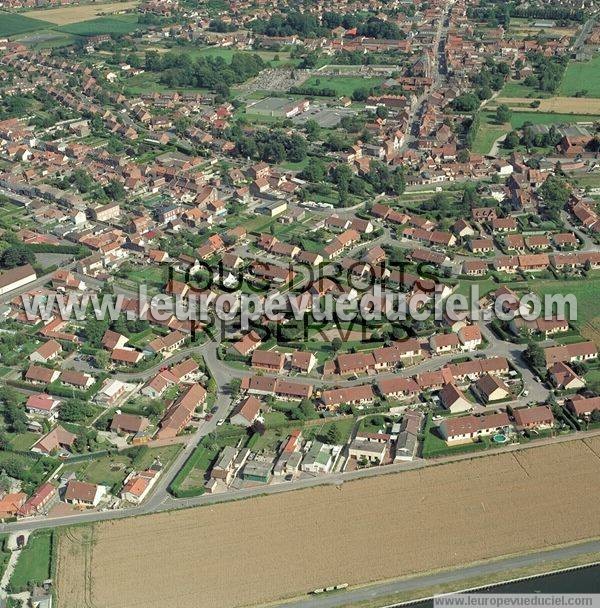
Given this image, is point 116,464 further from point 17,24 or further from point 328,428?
point 17,24

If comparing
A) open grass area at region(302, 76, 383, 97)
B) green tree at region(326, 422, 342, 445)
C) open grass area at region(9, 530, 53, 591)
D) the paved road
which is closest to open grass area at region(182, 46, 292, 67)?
open grass area at region(302, 76, 383, 97)

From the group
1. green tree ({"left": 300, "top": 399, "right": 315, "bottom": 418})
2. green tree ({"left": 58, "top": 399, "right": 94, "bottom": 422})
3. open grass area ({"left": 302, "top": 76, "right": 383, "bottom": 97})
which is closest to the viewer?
green tree ({"left": 300, "top": 399, "right": 315, "bottom": 418})

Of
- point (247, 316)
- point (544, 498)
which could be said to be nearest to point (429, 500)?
point (544, 498)

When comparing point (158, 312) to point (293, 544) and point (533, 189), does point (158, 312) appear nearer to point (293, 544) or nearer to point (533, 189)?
point (293, 544)

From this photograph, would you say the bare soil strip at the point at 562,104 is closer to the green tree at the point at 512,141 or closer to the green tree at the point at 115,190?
the green tree at the point at 512,141

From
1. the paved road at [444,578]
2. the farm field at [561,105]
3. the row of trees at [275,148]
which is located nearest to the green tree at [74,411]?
the paved road at [444,578]

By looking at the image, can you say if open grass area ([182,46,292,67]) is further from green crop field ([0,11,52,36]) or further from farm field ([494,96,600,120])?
farm field ([494,96,600,120])

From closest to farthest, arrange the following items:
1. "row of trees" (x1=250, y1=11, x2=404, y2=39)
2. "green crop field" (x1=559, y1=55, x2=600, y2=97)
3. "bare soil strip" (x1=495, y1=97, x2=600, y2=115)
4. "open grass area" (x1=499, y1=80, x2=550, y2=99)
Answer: "bare soil strip" (x1=495, y1=97, x2=600, y2=115)
"open grass area" (x1=499, y1=80, x2=550, y2=99)
"green crop field" (x1=559, y1=55, x2=600, y2=97)
"row of trees" (x1=250, y1=11, x2=404, y2=39)
